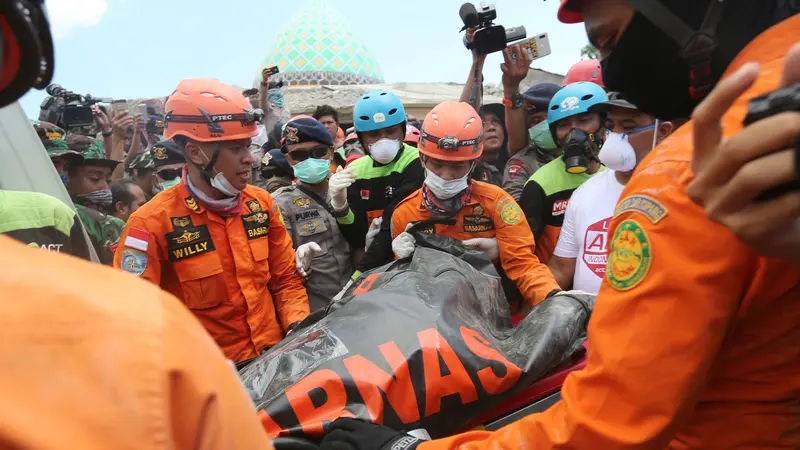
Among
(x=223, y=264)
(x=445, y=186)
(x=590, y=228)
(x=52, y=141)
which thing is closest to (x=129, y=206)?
(x=52, y=141)

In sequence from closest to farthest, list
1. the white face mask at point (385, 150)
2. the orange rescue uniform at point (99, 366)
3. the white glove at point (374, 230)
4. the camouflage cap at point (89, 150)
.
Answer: the orange rescue uniform at point (99, 366) → the white glove at point (374, 230) → the white face mask at point (385, 150) → the camouflage cap at point (89, 150)

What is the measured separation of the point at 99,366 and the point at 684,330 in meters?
0.96

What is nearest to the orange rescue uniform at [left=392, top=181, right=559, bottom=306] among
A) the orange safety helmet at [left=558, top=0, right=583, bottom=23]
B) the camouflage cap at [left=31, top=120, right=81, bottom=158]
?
the orange safety helmet at [left=558, top=0, right=583, bottom=23]

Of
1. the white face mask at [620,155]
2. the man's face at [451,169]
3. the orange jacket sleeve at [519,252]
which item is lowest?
the orange jacket sleeve at [519,252]

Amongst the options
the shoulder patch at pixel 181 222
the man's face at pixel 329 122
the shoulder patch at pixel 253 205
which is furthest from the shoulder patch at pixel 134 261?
the man's face at pixel 329 122

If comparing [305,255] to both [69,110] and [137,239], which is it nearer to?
[137,239]

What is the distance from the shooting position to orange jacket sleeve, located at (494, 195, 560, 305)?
3.12 meters

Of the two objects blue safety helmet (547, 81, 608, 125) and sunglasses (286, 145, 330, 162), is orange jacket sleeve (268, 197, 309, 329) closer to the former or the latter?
sunglasses (286, 145, 330, 162)

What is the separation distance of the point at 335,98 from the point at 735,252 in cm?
1267

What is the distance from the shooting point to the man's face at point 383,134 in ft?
15.3

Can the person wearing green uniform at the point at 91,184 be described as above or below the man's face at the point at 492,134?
above

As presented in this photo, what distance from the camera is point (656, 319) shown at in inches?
39.9

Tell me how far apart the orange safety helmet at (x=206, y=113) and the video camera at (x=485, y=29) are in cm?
243

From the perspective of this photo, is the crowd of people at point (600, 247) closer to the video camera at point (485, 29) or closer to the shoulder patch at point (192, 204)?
the shoulder patch at point (192, 204)
